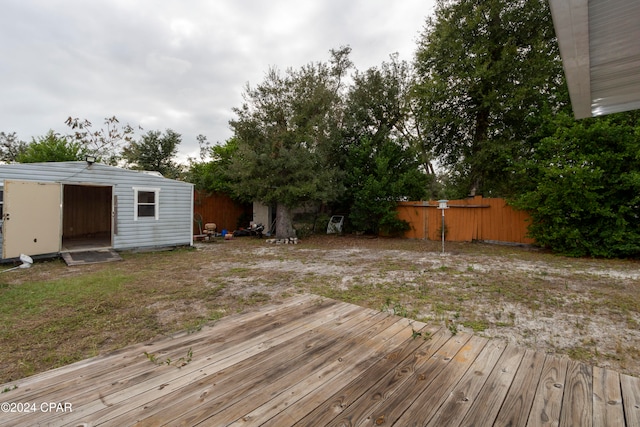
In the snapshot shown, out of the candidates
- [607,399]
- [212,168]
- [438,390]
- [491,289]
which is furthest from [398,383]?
[212,168]

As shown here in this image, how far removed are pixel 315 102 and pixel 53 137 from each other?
13150mm

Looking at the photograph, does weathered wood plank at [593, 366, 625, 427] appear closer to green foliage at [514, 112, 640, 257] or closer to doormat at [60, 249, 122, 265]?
green foliage at [514, 112, 640, 257]

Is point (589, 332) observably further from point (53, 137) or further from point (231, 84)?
point (53, 137)

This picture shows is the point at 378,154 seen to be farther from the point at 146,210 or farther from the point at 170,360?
the point at 170,360

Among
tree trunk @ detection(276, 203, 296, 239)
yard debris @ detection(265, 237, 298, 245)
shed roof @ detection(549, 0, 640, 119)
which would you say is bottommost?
yard debris @ detection(265, 237, 298, 245)

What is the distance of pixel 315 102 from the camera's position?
1077 cm

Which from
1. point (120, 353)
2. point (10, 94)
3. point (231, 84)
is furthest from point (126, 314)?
point (10, 94)

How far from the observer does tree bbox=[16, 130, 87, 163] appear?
41.6 ft

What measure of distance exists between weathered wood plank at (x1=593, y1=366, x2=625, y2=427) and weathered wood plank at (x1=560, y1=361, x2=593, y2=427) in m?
0.02

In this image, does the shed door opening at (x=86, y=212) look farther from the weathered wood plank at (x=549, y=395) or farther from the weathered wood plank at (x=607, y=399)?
the weathered wood plank at (x=607, y=399)

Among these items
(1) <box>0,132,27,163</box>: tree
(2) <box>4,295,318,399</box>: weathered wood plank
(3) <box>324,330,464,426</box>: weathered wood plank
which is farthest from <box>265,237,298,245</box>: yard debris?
(1) <box>0,132,27,163</box>: tree

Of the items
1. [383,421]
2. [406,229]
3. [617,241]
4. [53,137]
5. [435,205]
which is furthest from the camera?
[53,137]

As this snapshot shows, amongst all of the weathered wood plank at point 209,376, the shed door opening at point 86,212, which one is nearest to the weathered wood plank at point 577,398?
the weathered wood plank at point 209,376

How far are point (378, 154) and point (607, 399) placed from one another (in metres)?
11.5
